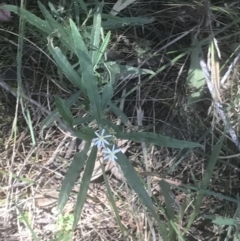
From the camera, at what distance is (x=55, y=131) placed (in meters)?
1.42

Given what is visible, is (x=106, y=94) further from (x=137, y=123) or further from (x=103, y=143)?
(x=137, y=123)

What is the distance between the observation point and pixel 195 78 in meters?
1.42

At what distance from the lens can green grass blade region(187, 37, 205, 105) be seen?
142cm

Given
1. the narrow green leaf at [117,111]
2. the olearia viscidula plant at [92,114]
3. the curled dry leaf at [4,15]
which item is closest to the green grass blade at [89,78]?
the olearia viscidula plant at [92,114]

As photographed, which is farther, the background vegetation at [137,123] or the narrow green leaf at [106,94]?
the background vegetation at [137,123]

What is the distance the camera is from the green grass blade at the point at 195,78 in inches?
55.7

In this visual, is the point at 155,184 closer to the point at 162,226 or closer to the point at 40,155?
the point at 162,226

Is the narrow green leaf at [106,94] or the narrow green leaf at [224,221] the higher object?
the narrow green leaf at [106,94]

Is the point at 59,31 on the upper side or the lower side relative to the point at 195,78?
upper

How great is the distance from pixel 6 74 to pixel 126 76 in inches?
15.3

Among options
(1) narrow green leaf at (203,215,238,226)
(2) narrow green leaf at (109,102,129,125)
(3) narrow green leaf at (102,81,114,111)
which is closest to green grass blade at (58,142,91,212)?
(3) narrow green leaf at (102,81,114,111)

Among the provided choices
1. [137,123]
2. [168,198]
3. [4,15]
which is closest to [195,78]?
[137,123]

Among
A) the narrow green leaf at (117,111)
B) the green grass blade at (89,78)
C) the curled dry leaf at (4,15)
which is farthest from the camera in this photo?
the curled dry leaf at (4,15)

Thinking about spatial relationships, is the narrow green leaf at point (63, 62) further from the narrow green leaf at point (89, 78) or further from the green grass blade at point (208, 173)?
the green grass blade at point (208, 173)
